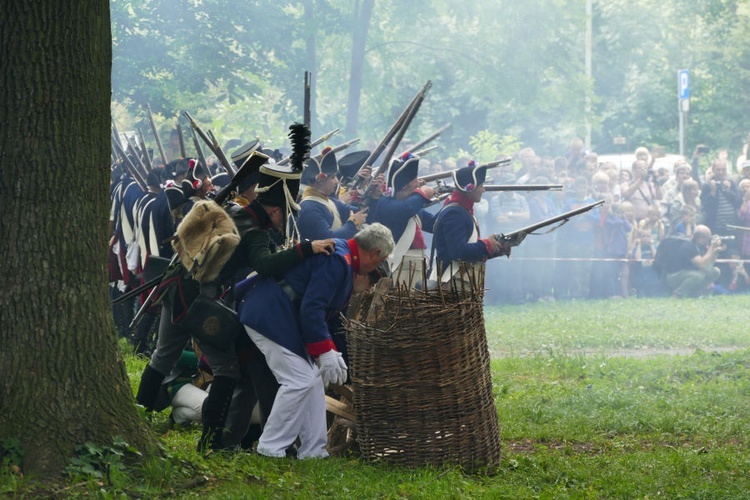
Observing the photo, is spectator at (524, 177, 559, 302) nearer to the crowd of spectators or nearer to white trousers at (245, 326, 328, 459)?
the crowd of spectators

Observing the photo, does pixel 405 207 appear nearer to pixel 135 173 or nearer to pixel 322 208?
pixel 322 208

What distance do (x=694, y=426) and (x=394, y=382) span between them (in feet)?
9.79

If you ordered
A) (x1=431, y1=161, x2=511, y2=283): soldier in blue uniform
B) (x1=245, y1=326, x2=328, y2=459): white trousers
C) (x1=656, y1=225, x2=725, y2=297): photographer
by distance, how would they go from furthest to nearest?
(x1=656, y1=225, x2=725, y2=297): photographer → (x1=431, y1=161, x2=511, y2=283): soldier in blue uniform → (x1=245, y1=326, x2=328, y2=459): white trousers

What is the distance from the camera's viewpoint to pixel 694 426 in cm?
830

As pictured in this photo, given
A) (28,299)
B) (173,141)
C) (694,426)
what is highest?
(173,141)

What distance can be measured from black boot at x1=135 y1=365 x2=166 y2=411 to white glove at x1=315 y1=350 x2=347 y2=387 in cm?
143

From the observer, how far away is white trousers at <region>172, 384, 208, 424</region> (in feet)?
24.4

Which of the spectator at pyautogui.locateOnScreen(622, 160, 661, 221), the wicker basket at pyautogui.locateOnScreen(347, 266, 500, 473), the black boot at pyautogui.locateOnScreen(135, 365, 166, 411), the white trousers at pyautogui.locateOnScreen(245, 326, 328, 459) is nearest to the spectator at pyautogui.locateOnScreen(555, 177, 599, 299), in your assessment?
the spectator at pyautogui.locateOnScreen(622, 160, 661, 221)

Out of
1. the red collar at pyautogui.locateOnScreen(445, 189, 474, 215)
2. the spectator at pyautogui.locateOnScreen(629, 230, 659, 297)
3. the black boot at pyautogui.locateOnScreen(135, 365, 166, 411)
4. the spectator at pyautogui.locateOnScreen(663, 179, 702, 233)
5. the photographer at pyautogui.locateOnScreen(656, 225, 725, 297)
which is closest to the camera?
the black boot at pyautogui.locateOnScreen(135, 365, 166, 411)

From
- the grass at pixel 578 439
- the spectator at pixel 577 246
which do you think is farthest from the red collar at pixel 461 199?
the spectator at pixel 577 246

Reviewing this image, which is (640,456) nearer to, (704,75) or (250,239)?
(250,239)

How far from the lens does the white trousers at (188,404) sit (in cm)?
745

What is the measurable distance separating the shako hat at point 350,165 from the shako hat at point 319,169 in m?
1.20

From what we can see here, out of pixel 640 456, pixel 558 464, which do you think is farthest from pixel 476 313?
pixel 640 456
